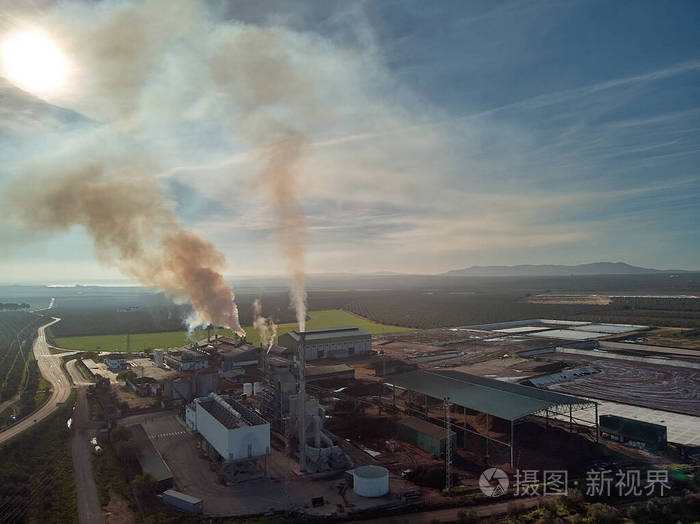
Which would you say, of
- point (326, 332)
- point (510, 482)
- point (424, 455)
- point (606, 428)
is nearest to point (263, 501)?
point (424, 455)

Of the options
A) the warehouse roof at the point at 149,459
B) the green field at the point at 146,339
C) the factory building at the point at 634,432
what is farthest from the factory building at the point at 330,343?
the factory building at the point at 634,432

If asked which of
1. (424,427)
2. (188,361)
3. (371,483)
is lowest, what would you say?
(371,483)

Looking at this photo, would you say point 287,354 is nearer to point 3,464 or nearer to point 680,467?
point 3,464

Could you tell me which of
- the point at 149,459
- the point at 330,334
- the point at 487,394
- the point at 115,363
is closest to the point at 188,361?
the point at 115,363

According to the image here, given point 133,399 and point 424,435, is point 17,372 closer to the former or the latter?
point 133,399

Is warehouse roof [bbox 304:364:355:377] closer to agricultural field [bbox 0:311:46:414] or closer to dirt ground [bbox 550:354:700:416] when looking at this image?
dirt ground [bbox 550:354:700:416]

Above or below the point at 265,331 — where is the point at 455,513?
below
